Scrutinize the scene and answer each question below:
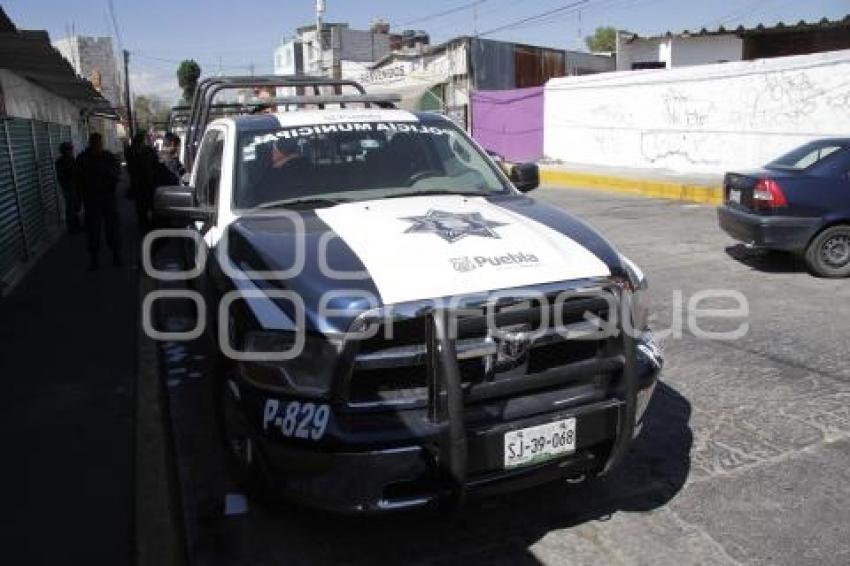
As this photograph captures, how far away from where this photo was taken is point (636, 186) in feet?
55.6

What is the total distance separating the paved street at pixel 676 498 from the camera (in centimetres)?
325

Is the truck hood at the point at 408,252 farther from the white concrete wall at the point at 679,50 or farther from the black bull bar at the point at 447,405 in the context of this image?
the white concrete wall at the point at 679,50

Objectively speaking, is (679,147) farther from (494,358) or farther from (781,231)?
(494,358)

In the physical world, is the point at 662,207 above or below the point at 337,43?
below

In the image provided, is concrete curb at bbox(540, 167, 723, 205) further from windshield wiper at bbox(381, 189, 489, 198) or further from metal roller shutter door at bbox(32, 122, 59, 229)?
metal roller shutter door at bbox(32, 122, 59, 229)

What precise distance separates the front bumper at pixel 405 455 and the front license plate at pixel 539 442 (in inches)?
1.0

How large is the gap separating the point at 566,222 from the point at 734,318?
3475 millimetres

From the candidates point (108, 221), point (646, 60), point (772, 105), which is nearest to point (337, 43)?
point (646, 60)

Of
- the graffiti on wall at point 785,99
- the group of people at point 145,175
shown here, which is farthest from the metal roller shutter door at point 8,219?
the graffiti on wall at point 785,99

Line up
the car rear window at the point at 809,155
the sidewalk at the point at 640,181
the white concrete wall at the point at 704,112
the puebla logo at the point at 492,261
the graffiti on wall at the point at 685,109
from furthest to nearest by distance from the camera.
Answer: the graffiti on wall at the point at 685,109, the white concrete wall at the point at 704,112, the sidewalk at the point at 640,181, the car rear window at the point at 809,155, the puebla logo at the point at 492,261

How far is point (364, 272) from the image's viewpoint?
305 cm

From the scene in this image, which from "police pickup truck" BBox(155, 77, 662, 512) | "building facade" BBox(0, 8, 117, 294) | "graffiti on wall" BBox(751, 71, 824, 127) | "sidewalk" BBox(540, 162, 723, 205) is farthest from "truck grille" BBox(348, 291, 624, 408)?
"graffiti on wall" BBox(751, 71, 824, 127)

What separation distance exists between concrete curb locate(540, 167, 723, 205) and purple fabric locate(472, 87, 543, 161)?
4.69 m

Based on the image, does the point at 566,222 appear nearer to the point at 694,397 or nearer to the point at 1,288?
the point at 694,397
